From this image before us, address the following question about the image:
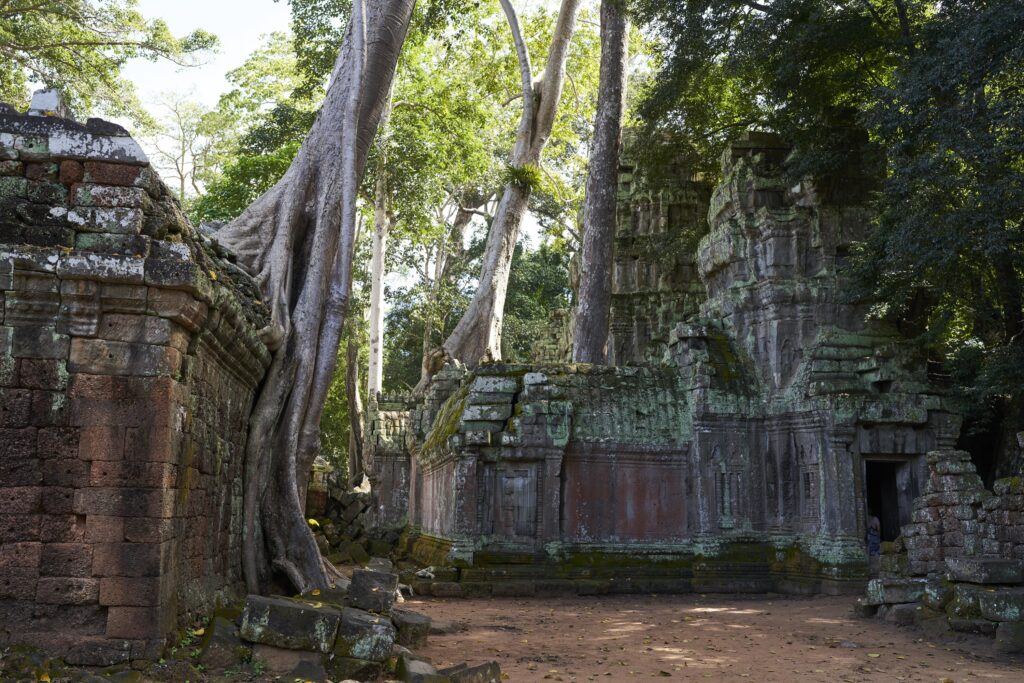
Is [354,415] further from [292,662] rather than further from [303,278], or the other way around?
[292,662]

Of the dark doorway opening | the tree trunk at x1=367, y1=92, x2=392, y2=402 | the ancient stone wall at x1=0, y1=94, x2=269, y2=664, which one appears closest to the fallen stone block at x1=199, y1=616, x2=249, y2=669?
the ancient stone wall at x1=0, y1=94, x2=269, y2=664

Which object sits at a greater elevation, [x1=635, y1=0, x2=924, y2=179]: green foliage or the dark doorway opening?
[x1=635, y1=0, x2=924, y2=179]: green foliage

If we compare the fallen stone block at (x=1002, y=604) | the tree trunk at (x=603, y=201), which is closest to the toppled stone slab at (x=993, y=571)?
the fallen stone block at (x=1002, y=604)

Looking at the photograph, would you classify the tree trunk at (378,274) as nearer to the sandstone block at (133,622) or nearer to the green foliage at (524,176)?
the green foliage at (524,176)

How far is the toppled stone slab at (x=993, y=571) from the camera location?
340 inches

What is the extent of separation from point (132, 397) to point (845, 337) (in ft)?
37.0

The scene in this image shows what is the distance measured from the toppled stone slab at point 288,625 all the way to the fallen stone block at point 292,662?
34mm

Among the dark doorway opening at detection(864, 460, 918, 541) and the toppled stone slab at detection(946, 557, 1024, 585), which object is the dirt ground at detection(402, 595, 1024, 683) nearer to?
the toppled stone slab at detection(946, 557, 1024, 585)

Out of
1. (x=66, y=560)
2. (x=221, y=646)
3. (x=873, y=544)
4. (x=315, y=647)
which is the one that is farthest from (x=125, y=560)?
(x=873, y=544)

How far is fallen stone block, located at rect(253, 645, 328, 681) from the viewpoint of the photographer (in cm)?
567

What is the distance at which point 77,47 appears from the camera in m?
18.1

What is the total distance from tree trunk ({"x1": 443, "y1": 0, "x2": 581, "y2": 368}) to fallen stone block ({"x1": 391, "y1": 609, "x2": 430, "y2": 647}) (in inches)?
433

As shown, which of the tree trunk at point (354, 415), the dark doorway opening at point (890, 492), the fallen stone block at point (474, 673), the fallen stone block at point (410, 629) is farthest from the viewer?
the tree trunk at point (354, 415)

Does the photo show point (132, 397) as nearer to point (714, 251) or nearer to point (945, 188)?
point (945, 188)
